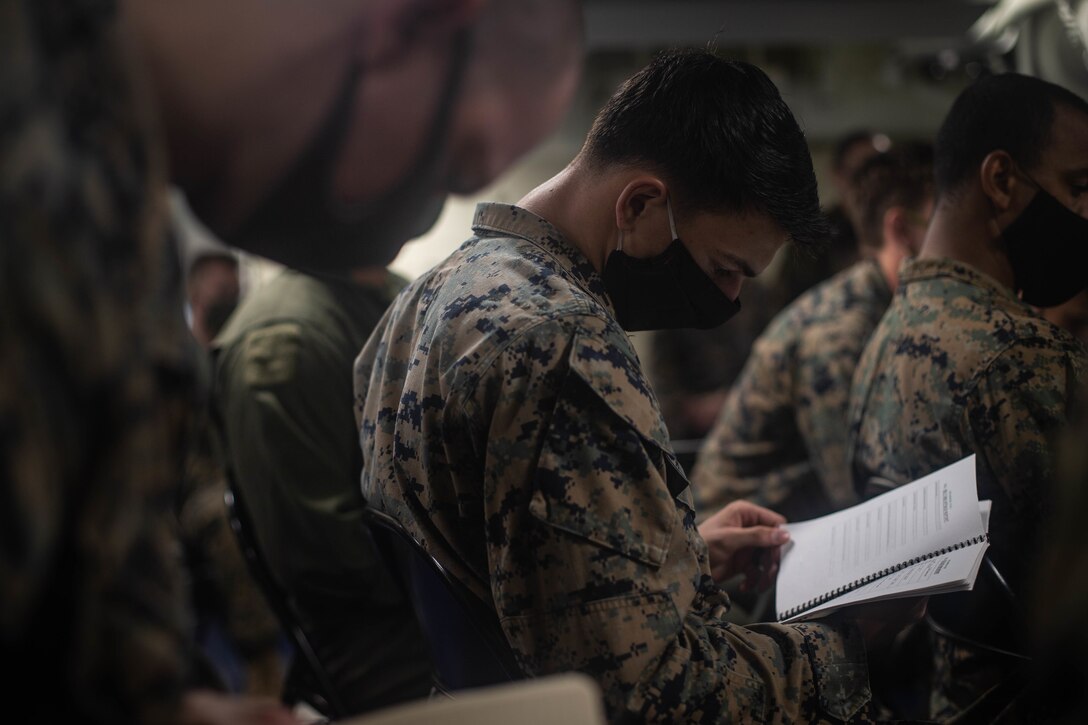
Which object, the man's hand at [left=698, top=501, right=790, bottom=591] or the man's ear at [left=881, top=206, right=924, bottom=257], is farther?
the man's ear at [left=881, top=206, right=924, bottom=257]

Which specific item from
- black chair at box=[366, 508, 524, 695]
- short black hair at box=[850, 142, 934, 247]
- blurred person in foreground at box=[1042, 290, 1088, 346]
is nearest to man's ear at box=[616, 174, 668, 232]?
black chair at box=[366, 508, 524, 695]

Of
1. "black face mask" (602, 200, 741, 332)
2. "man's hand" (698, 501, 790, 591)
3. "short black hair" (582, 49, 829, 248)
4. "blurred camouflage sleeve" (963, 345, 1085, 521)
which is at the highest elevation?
"short black hair" (582, 49, 829, 248)

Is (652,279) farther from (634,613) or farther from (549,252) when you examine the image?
(634,613)

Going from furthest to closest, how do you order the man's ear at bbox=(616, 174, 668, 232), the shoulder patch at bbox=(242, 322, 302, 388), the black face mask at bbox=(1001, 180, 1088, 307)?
the shoulder patch at bbox=(242, 322, 302, 388) < the black face mask at bbox=(1001, 180, 1088, 307) < the man's ear at bbox=(616, 174, 668, 232)

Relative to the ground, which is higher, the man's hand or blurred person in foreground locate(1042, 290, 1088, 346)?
blurred person in foreground locate(1042, 290, 1088, 346)

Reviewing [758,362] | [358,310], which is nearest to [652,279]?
[358,310]

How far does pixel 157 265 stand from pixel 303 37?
430 mm

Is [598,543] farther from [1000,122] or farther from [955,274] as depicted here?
[1000,122]

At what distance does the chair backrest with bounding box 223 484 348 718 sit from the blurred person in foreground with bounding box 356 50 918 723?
305 millimetres

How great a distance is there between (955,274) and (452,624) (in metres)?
1.12

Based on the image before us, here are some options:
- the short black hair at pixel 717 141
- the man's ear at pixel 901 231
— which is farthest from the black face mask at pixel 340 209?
the man's ear at pixel 901 231

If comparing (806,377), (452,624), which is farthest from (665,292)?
(806,377)

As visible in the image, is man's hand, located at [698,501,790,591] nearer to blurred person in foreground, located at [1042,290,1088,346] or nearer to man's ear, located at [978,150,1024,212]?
man's ear, located at [978,150,1024,212]

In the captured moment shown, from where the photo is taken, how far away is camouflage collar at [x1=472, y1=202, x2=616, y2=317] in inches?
49.1
